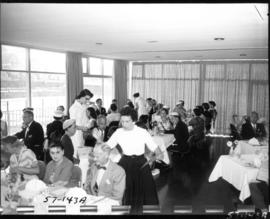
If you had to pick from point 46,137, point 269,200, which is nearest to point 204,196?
point 269,200

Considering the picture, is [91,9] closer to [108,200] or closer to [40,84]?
[40,84]

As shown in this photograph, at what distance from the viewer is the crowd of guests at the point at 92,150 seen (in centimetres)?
196

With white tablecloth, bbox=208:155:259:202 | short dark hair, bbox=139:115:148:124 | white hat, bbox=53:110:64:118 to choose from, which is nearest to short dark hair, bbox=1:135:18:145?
white hat, bbox=53:110:64:118

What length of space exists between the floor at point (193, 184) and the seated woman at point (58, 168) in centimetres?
95

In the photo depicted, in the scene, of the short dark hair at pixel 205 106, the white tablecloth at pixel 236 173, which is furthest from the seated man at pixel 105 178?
the short dark hair at pixel 205 106

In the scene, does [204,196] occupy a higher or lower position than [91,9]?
lower

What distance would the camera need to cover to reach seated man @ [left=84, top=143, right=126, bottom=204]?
195cm

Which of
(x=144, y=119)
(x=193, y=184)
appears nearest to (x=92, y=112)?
(x=144, y=119)

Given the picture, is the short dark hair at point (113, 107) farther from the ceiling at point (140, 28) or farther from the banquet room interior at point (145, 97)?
the ceiling at point (140, 28)

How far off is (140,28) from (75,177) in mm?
1745

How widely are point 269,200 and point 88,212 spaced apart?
45.7 inches

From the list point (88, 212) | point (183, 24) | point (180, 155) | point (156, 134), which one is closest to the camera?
point (88, 212)

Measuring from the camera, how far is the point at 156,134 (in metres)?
4.34

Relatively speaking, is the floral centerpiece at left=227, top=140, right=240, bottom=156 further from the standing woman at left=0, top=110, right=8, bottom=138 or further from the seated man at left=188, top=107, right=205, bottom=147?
the standing woman at left=0, top=110, right=8, bottom=138
